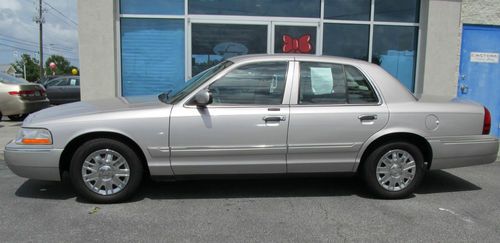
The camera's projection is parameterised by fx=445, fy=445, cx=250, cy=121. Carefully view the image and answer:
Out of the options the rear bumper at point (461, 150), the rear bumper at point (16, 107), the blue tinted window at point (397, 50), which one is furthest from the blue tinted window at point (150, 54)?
the rear bumper at point (461, 150)

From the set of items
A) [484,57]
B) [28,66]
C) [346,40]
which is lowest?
[28,66]

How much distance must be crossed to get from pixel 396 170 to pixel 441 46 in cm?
530

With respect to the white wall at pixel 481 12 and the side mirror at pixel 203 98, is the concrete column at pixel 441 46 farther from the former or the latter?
the side mirror at pixel 203 98

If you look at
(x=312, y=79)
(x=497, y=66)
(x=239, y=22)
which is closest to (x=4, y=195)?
(x=312, y=79)

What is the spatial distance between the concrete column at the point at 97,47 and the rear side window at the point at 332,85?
5050 mm

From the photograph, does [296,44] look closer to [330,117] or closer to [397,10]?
[397,10]

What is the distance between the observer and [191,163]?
4.79 m

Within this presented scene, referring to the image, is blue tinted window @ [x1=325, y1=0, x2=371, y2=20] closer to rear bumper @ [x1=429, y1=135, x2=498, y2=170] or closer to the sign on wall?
the sign on wall

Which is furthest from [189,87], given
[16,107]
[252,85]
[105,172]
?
[16,107]

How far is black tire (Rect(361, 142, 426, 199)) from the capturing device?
5.08 meters

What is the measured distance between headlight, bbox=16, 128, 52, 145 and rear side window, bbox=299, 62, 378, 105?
2.71 metres

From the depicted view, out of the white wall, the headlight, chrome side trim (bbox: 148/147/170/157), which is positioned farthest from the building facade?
chrome side trim (bbox: 148/147/170/157)

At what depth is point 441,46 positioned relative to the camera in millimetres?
9398

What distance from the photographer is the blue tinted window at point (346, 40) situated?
9.49 meters
